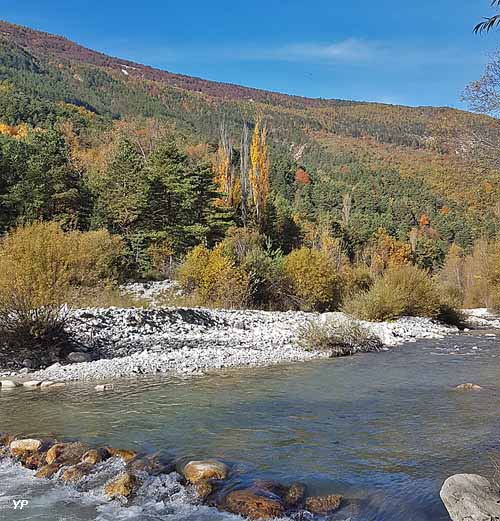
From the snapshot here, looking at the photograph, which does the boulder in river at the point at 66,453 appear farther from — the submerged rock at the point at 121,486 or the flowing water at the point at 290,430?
the submerged rock at the point at 121,486

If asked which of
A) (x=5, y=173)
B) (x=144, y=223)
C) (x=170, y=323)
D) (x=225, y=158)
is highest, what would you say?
(x=225, y=158)

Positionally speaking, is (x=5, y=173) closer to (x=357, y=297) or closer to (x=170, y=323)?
(x=170, y=323)

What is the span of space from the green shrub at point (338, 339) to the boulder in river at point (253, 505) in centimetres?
953

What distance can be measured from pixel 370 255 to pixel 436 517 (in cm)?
5119

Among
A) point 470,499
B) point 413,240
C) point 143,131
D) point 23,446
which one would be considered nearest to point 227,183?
point 23,446

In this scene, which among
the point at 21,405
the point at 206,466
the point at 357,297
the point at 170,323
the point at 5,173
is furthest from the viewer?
the point at 5,173

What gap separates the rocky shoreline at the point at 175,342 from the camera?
11688 millimetres

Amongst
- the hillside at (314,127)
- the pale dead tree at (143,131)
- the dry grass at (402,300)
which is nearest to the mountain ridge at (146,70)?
the hillside at (314,127)

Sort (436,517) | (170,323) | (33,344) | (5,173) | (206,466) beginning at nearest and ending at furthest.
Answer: (436,517), (206,466), (33,344), (170,323), (5,173)

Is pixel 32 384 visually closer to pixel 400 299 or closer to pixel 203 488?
pixel 203 488

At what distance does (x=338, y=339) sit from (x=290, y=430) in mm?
7763

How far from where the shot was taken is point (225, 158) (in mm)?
39125

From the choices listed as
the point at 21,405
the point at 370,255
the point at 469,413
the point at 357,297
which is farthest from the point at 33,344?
the point at 370,255

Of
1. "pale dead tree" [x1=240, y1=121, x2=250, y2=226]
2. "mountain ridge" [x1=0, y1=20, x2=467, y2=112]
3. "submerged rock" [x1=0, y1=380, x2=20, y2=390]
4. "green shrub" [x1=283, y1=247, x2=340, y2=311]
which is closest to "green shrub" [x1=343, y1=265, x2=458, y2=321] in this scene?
"green shrub" [x1=283, y1=247, x2=340, y2=311]
